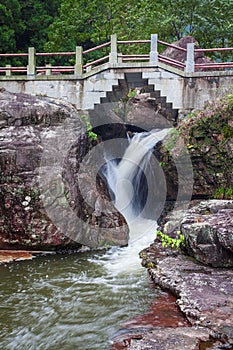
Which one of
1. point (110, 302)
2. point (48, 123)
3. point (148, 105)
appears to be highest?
point (148, 105)

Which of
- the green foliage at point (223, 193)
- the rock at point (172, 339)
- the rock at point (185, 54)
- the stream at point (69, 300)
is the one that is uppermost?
the rock at point (185, 54)

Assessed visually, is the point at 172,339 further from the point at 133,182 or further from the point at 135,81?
the point at 135,81

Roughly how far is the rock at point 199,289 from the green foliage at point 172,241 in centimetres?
35

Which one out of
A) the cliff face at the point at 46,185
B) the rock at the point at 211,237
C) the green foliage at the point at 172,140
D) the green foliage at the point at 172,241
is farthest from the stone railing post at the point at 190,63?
the green foliage at the point at 172,241

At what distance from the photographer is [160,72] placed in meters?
14.1

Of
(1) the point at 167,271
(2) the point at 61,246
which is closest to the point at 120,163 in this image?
(2) the point at 61,246

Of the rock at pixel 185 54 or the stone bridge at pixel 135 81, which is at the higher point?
the rock at pixel 185 54

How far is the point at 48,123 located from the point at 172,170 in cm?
562

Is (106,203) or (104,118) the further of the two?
(104,118)

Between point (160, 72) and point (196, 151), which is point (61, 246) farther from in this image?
point (160, 72)

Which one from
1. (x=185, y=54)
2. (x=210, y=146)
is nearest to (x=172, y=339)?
(x=210, y=146)

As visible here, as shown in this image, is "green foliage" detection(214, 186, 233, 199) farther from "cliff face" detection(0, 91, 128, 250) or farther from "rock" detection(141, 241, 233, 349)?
"rock" detection(141, 241, 233, 349)

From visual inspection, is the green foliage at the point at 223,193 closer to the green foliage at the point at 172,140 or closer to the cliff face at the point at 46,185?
the green foliage at the point at 172,140

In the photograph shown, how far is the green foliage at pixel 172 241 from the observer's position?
32.9ft
